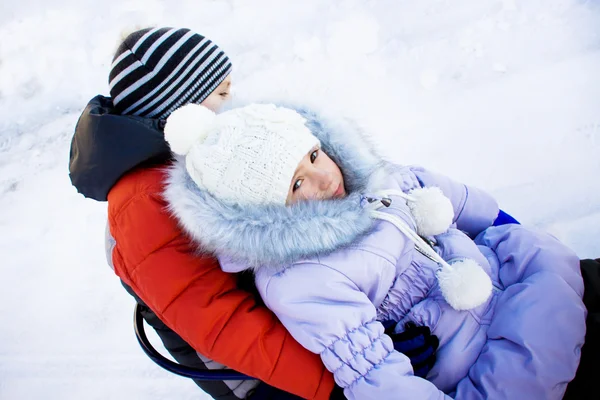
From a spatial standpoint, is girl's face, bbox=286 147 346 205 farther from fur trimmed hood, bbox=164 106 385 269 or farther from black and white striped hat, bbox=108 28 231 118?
black and white striped hat, bbox=108 28 231 118

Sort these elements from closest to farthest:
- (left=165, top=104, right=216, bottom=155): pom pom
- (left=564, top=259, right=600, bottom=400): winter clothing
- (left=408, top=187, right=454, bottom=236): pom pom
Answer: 1. (left=564, top=259, right=600, bottom=400): winter clothing
2. (left=165, top=104, right=216, bottom=155): pom pom
3. (left=408, top=187, right=454, bottom=236): pom pom

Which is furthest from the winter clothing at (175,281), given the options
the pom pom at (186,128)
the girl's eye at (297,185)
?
the girl's eye at (297,185)

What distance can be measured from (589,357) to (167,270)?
2.62 ft

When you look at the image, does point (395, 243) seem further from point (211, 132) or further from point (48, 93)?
point (48, 93)

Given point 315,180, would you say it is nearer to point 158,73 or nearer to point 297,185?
point 297,185

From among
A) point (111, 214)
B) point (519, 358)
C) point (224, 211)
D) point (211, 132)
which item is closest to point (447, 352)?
point (519, 358)

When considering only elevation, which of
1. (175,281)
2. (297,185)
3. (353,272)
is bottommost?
(175,281)

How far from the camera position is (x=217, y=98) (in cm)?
109

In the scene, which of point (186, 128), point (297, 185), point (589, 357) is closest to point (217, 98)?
point (186, 128)

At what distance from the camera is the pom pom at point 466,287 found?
86cm

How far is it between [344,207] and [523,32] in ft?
5.50

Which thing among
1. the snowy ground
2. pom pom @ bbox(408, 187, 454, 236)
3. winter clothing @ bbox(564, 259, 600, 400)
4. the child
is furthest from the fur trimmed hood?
winter clothing @ bbox(564, 259, 600, 400)

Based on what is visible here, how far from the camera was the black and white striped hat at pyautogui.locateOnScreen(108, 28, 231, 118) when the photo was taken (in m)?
1.02

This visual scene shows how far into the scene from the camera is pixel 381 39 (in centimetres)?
219
